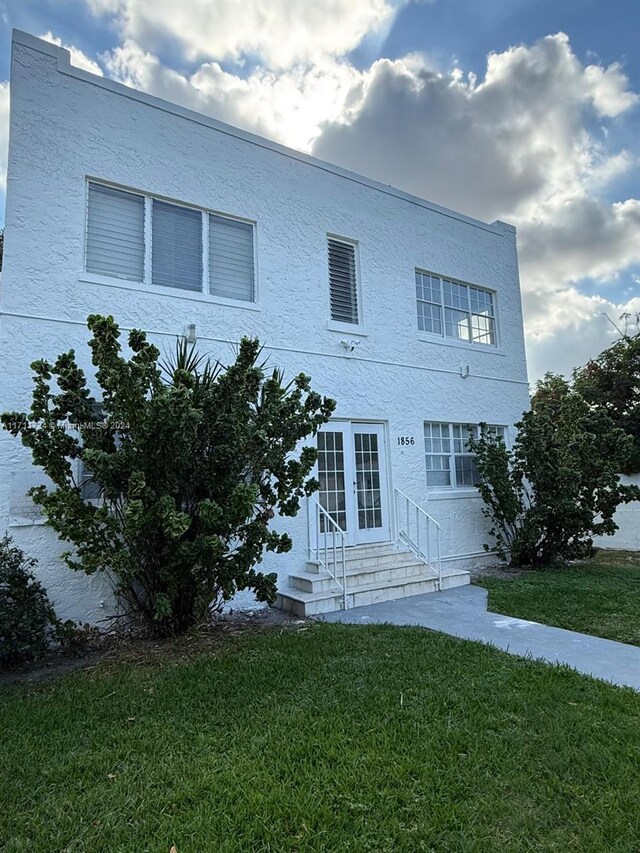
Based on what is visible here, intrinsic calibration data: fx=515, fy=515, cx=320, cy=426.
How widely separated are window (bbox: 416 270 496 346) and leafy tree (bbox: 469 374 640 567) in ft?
7.98

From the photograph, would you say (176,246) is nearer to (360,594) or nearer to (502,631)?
(360,594)

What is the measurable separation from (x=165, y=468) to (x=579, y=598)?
21.8 ft

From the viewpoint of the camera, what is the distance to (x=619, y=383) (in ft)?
56.2

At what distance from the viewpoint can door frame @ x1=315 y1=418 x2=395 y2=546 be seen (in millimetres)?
9391

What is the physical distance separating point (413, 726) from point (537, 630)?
330cm

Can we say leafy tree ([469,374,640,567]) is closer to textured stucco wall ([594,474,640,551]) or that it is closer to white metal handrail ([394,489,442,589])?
white metal handrail ([394,489,442,589])

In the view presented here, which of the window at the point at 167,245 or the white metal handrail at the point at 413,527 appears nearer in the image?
the window at the point at 167,245

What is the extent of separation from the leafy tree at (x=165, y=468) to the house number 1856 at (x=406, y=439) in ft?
12.8

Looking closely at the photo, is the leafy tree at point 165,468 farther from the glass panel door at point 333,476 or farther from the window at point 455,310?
the window at point 455,310

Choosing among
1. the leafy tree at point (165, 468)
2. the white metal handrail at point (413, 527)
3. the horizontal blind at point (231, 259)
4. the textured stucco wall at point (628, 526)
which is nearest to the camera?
the leafy tree at point (165, 468)

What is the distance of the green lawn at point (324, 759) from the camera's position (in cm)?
280

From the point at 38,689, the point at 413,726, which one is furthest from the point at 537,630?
the point at 38,689

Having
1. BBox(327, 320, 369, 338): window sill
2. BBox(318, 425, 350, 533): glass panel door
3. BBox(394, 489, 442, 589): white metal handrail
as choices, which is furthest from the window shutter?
BBox(394, 489, 442, 589): white metal handrail

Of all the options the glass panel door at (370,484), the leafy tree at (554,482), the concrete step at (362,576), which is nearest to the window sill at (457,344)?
the leafy tree at (554,482)
